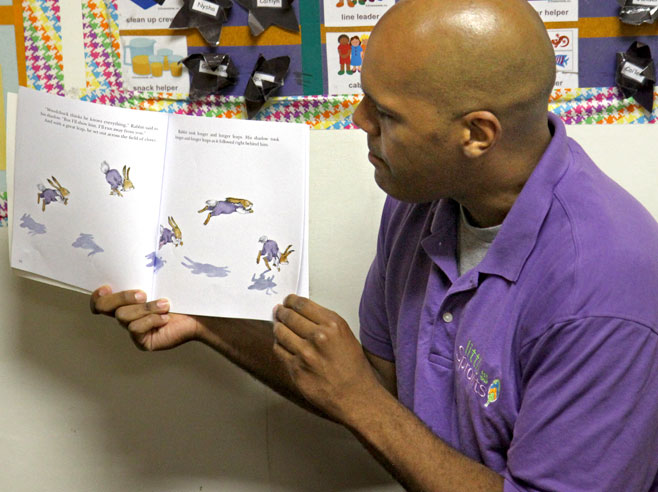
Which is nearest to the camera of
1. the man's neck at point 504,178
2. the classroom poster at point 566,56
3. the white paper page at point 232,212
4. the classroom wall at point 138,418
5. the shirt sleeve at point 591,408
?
the shirt sleeve at point 591,408

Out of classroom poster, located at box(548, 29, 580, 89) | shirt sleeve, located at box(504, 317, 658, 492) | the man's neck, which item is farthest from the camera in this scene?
classroom poster, located at box(548, 29, 580, 89)

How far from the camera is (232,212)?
1.08m

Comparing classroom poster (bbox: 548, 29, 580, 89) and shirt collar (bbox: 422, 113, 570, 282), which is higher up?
classroom poster (bbox: 548, 29, 580, 89)

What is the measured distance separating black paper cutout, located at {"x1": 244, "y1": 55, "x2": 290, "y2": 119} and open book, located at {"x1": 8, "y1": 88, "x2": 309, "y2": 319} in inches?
5.8

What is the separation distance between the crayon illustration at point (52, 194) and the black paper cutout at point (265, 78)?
1.06 ft

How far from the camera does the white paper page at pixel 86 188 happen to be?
1.07 meters

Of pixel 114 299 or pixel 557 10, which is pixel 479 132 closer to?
pixel 557 10

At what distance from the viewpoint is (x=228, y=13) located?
1163 mm

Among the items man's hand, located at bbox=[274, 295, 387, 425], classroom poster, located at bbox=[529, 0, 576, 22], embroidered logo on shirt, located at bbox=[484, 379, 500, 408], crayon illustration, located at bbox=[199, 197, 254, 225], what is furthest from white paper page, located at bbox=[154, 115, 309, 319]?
classroom poster, located at bbox=[529, 0, 576, 22]

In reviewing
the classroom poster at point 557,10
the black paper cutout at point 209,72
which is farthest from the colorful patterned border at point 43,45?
the classroom poster at point 557,10

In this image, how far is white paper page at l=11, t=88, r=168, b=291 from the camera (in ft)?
3.51

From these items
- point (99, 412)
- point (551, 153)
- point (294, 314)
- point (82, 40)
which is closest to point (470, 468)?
point (294, 314)

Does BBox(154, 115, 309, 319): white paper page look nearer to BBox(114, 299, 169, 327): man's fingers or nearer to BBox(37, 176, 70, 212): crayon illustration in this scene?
BBox(114, 299, 169, 327): man's fingers

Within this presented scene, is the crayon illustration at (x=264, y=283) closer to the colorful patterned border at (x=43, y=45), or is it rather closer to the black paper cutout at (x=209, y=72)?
the black paper cutout at (x=209, y=72)
